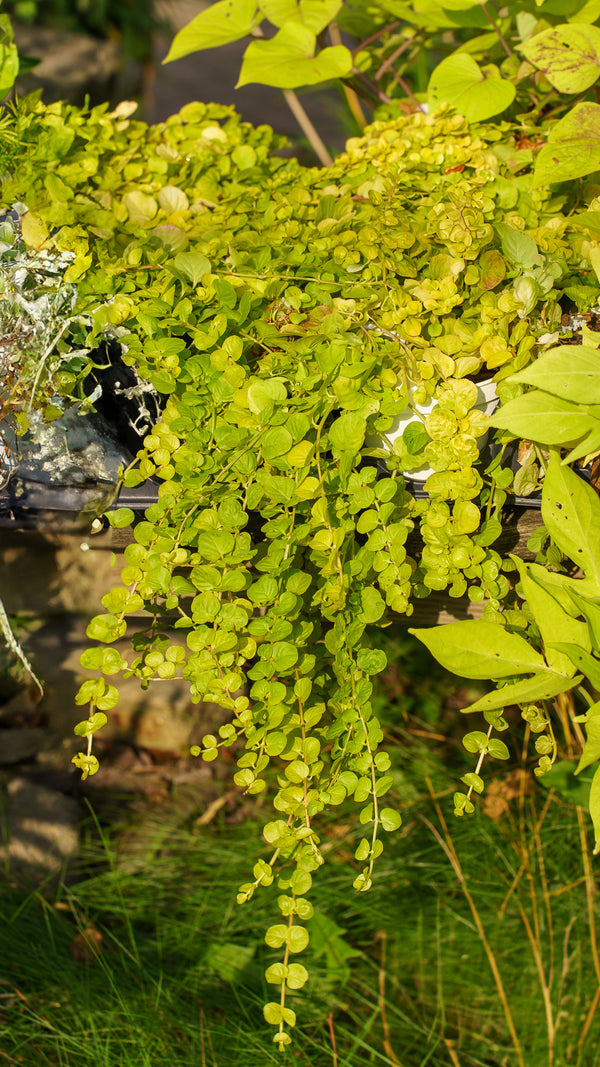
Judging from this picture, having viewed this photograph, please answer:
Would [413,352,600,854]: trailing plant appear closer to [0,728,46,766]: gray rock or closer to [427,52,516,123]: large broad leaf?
[427,52,516,123]: large broad leaf

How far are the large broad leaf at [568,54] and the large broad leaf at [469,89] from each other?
0.59 ft

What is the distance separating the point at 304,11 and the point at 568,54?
0.46 m

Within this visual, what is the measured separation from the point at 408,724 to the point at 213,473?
144 cm

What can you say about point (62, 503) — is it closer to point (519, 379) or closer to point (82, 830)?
point (519, 379)

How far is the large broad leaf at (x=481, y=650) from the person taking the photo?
0.66m

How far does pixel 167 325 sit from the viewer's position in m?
0.73

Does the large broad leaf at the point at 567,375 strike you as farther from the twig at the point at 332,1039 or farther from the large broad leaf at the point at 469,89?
the twig at the point at 332,1039

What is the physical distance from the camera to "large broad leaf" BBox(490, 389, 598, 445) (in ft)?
2.16

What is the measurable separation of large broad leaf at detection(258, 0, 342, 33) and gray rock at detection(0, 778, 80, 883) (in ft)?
4.98

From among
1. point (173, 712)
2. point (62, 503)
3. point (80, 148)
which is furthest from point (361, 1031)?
point (80, 148)

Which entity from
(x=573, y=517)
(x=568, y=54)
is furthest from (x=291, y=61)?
(x=573, y=517)

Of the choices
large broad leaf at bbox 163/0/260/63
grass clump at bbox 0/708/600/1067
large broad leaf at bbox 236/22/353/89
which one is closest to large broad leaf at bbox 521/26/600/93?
large broad leaf at bbox 236/22/353/89

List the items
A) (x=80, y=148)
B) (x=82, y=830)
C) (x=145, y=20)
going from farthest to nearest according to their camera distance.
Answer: (x=145, y=20) → (x=82, y=830) → (x=80, y=148)

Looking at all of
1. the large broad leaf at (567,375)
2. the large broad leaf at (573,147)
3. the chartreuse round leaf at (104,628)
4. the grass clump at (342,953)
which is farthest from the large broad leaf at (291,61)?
the grass clump at (342,953)
